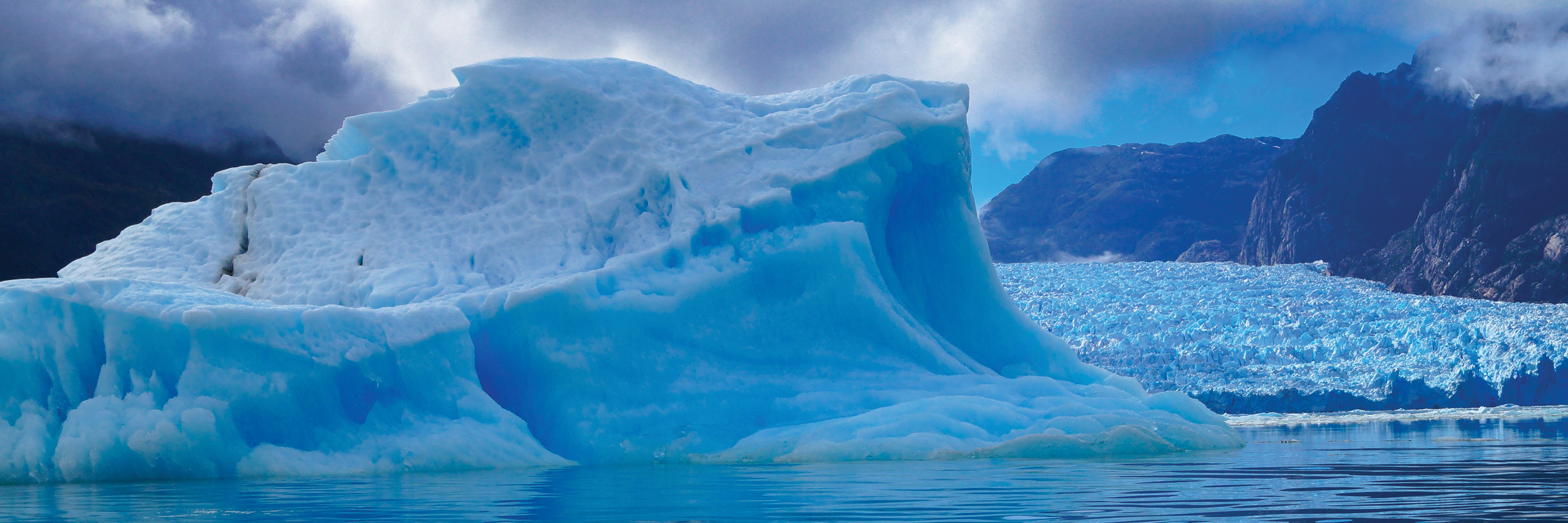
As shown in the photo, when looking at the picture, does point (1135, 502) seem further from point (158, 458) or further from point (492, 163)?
point (492, 163)

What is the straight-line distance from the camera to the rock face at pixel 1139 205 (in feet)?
259

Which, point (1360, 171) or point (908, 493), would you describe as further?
point (1360, 171)

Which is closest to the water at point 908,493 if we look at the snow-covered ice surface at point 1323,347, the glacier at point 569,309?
the glacier at point 569,309

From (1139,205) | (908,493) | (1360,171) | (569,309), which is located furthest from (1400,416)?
(1139,205)

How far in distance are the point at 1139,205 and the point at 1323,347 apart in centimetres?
5998

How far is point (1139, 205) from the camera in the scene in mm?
82625

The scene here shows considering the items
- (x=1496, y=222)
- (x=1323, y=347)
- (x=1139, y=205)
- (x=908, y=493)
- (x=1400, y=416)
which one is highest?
(x=1139, y=205)

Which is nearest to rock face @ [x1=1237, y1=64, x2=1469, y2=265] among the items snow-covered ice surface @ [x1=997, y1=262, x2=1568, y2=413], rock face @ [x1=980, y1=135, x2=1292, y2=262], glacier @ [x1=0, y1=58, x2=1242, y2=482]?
rock face @ [x1=980, y1=135, x2=1292, y2=262]

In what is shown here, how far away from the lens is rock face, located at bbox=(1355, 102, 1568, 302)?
4256 centimetres

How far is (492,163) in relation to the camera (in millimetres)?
11172

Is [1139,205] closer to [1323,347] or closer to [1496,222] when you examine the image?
[1496,222]

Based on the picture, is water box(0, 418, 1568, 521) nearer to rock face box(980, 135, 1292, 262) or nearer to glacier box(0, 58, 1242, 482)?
glacier box(0, 58, 1242, 482)

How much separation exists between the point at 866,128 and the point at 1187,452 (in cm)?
461

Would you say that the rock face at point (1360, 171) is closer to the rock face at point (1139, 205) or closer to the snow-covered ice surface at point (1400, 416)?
the rock face at point (1139, 205)
